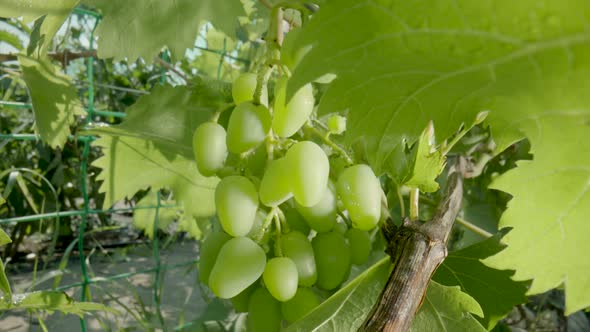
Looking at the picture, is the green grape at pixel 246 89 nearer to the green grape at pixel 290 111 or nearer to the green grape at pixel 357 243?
the green grape at pixel 290 111

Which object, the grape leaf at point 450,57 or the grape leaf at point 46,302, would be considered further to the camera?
the grape leaf at point 46,302

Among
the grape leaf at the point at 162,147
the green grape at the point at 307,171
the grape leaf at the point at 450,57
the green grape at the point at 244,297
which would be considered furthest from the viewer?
the grape leaf at the point at 162,147

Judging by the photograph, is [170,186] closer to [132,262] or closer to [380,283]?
[380,283]

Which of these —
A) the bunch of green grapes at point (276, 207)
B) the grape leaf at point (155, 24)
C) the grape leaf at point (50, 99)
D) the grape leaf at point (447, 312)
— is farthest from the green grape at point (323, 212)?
the grape leaf at point (50, 99)

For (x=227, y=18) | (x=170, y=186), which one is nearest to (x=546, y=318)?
(x=170, y=186)

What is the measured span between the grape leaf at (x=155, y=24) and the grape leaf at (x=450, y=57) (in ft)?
1.06

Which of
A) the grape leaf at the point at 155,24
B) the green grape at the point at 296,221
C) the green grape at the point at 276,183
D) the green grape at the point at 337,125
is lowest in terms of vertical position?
the green grape at the point at 296,221

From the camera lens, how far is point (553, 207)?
294mm

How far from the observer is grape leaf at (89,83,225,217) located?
2.26 ft

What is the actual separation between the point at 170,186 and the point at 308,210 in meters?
0.34

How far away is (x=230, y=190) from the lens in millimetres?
421

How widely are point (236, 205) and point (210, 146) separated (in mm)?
58

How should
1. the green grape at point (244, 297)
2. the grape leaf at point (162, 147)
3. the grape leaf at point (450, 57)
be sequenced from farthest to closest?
the grape leaf at point (162, 147)
the green grape at point (244, 297)
the grape leaf at point (450, 57)

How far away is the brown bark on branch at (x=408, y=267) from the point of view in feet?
1.08
